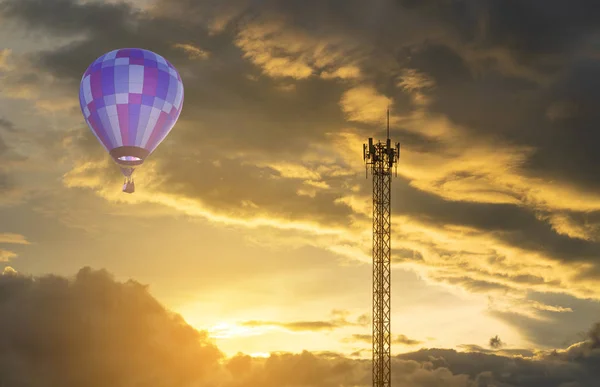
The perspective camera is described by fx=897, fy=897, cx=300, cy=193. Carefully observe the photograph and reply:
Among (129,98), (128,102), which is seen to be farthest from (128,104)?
(129,98)

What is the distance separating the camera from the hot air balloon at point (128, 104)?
146500 mm

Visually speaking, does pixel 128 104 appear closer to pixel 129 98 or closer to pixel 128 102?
pixel 128 102

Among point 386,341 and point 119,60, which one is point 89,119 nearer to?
point 119,60

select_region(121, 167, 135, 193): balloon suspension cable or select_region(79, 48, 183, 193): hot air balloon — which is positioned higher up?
select_region(79, 48, 183, 193): hot air balloon

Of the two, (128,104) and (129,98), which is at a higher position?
(129,98)

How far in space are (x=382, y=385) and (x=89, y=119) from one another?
65180mm

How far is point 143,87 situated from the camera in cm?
14750

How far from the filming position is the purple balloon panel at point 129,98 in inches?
5773

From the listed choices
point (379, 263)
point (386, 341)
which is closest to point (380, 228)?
point (379, 263)

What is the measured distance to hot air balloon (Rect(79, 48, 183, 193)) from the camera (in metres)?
146

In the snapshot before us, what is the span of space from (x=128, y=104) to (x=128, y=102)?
328 millimetres

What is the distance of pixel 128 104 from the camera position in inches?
5782

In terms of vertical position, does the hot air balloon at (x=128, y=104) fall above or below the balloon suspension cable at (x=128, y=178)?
above

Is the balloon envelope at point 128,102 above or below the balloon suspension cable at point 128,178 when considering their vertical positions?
above
